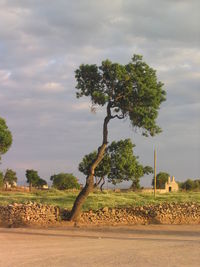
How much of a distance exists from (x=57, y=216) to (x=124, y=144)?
43.5 feet

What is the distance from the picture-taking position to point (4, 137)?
4297 cm

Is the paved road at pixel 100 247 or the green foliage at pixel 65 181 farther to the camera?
the green foliage at pixel 65 181

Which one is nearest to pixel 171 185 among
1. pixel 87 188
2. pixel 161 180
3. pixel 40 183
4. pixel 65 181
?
pixel 161 180

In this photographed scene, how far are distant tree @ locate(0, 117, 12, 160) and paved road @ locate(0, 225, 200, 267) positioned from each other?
2312 centimetres

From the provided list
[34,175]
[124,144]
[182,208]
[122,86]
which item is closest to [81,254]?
[122,86]

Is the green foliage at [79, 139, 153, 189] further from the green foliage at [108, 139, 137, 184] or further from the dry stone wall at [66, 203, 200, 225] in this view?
the dry stone wall at [66, 203, 200, 225]

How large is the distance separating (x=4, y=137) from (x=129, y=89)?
22.7m

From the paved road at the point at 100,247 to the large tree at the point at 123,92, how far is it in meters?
3.77

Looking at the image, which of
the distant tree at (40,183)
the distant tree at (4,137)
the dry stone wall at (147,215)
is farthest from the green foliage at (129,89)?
the distant tree at (40,183)

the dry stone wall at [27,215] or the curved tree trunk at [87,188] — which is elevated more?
the curved tree trunk at [87,188]

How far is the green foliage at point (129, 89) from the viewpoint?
76.5ft

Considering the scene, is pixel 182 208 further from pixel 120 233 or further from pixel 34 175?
pixel 34 175

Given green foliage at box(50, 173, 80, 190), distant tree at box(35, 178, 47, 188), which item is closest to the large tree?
green foliage at box(50, 173, 80, 190)

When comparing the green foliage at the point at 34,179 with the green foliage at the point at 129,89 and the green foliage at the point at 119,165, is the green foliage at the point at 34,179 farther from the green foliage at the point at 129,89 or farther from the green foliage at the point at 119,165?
the green foliage at the point at 129,89
